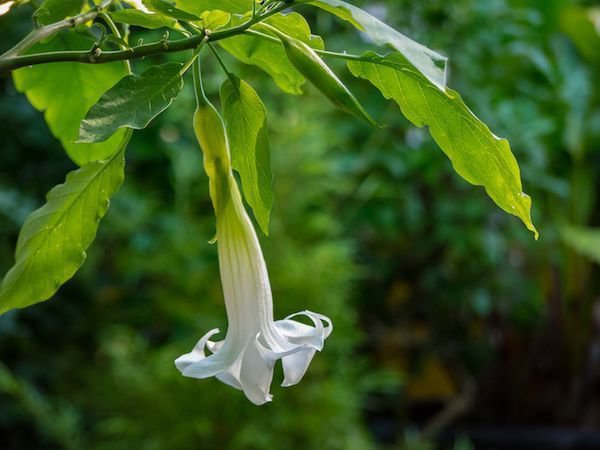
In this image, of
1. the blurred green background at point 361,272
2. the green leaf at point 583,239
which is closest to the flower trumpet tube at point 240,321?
the blurred green background at point 361,272

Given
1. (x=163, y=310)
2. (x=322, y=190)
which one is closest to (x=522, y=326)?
(x=322, y=190)

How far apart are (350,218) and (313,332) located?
1599 mm

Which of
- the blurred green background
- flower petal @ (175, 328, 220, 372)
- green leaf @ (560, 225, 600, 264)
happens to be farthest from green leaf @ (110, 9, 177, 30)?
green leaf @ (560, 225, 600, 264)

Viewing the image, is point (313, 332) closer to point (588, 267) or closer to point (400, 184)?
point (400, 184)

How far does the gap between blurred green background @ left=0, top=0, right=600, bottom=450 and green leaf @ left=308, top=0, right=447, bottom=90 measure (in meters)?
1.23

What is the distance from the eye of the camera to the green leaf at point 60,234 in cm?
39

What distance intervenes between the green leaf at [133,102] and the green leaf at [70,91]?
0.44 feet

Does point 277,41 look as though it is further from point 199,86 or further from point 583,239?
point 583,239

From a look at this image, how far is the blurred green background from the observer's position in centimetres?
159

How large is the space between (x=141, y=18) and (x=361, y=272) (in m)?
1.76

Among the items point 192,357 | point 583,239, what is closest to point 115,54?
point 192,357

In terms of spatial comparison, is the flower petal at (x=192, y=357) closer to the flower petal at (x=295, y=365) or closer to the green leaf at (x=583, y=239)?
the flower petal at (x=295, y=365)

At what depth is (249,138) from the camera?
0.37m

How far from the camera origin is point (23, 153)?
6.20ft
